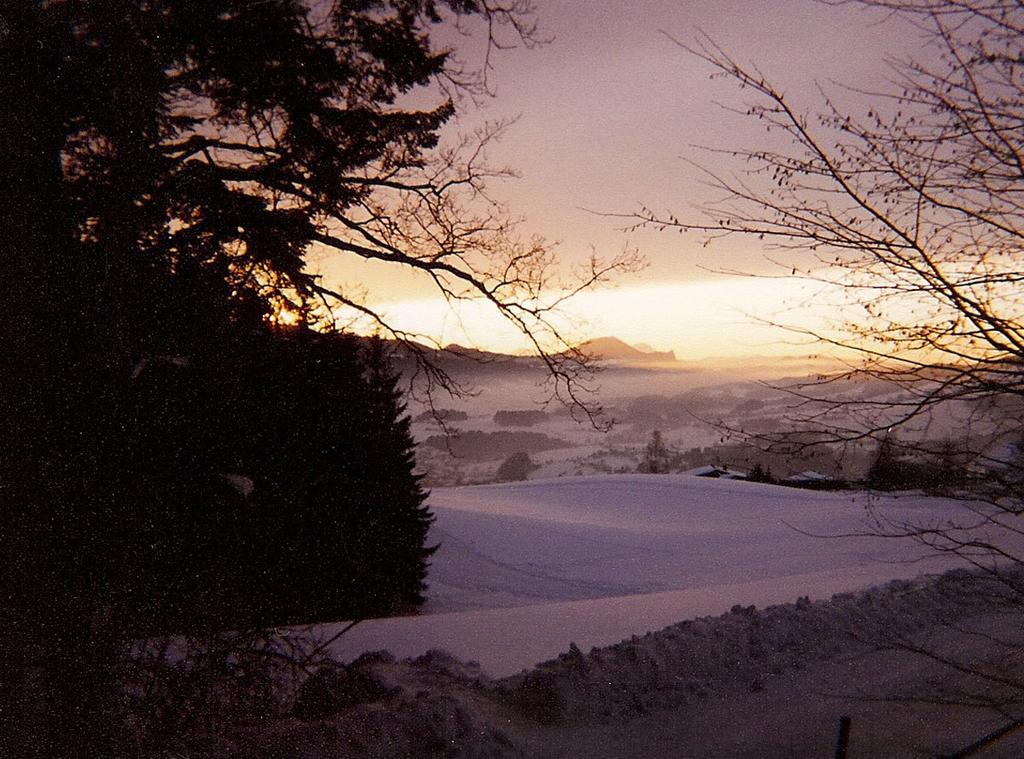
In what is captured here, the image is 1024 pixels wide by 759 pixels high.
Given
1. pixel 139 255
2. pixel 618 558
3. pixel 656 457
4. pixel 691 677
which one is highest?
pixel 139 255

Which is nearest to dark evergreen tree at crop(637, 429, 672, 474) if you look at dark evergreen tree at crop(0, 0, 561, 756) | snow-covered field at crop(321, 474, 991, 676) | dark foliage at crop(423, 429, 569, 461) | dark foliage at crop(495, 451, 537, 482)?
dark foliage at crop(495, 451, 537, 482)

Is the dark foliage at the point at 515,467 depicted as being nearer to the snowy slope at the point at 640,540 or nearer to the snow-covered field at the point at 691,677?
the snowy slope at the point at 640,540

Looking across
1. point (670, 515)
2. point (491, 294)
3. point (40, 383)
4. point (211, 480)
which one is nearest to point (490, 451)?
point (670, 515)

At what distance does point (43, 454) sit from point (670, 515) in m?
18.7

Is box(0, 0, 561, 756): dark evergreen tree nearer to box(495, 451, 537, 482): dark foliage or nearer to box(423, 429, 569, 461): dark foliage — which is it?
box(423, 429, 569, 461): dark foliage

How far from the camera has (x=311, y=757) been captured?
418 centimetres

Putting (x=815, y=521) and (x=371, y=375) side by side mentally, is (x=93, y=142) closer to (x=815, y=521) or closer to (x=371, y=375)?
(x=371, y=375)

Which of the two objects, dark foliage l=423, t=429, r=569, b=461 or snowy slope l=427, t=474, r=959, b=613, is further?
dark foliage l=423, t=429, r=569, b=461

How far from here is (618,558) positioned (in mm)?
15625

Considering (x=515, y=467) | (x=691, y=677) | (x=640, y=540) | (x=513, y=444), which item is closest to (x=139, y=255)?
(x=691, y=677)

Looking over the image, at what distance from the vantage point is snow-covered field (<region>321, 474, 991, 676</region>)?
709cm

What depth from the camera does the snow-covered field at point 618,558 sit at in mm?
7090

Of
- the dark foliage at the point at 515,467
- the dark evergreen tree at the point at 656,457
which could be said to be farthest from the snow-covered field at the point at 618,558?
the dark evergreen tree at the point at 656,457

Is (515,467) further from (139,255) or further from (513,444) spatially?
(139,255)
